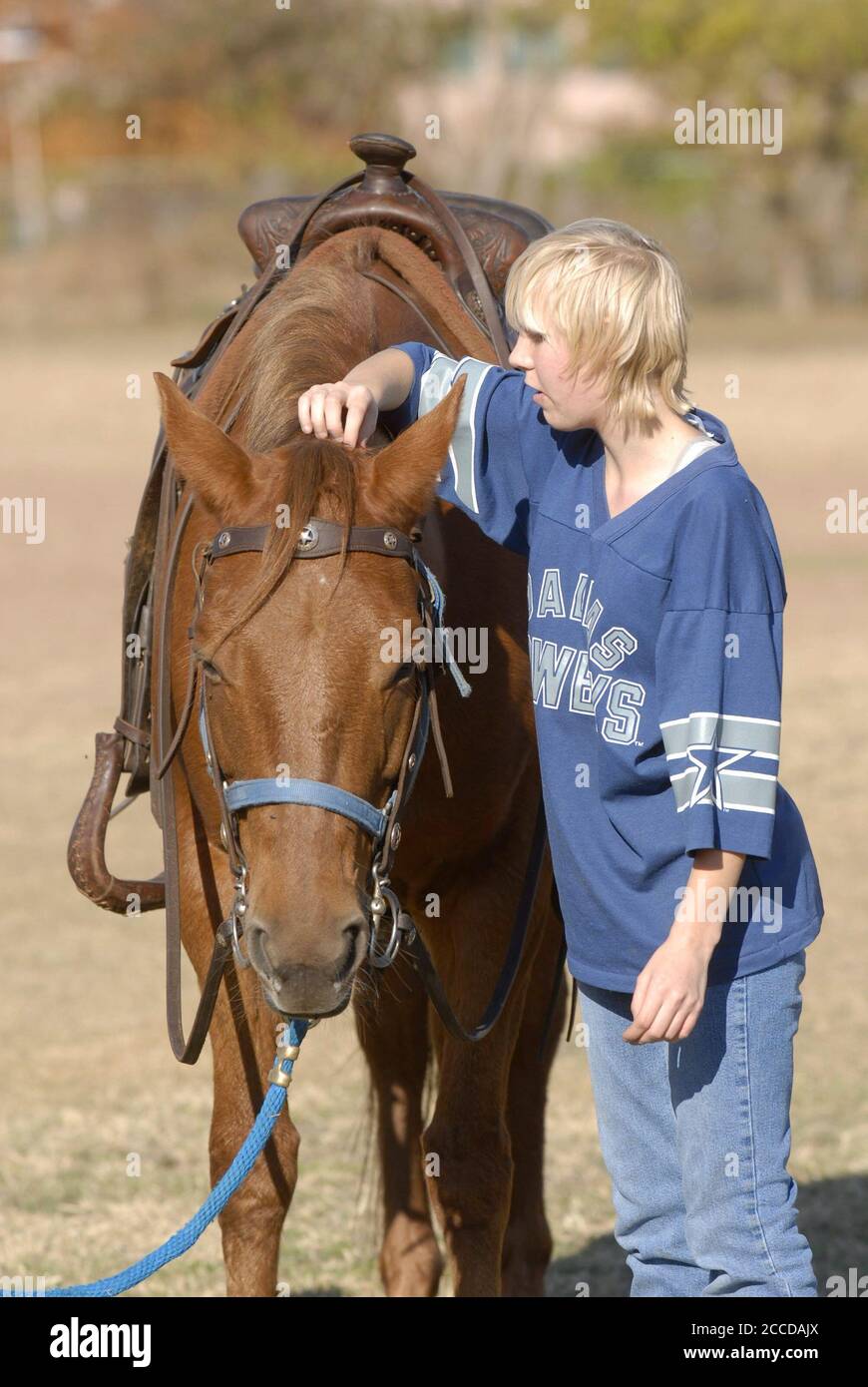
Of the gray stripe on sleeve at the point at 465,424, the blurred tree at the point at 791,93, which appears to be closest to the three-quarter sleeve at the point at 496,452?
the gray stripe on sleeve at the point at 465,424

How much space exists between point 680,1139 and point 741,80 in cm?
3621

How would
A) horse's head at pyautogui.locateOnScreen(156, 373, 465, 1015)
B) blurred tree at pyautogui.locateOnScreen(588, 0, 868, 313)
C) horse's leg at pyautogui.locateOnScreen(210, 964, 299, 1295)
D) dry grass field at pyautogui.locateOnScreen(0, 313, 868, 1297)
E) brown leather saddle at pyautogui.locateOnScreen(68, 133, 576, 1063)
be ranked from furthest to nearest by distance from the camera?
blurred tree at pyautogui.locateOnScreen(588, 0, 868, 313) < dry grass field at pyautogui.locateOnScreen(0, 313, 868, 1297) < brown leather saddle at pyautogui.locateOnScreen(68, 133, 576, 1063) < horse's leg at pyautogui.locateOnScreen(210, 964, 299, 1295) < horse's head at pyautogui.locateOnScreen(156, 373, 465, 1015)

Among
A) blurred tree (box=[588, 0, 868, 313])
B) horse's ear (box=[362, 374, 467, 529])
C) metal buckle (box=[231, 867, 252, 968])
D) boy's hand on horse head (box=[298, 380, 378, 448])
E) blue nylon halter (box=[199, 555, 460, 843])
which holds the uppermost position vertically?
blurred tree (box=[588, 0, 868, 313])

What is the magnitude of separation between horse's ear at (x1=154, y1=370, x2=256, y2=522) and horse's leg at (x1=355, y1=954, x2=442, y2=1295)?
1505 millimetres

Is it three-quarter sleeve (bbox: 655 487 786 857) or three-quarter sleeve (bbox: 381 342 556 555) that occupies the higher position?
three-quarter sleeve (bbox: 381 342 556 555)

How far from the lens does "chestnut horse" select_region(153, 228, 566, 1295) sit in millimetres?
2227

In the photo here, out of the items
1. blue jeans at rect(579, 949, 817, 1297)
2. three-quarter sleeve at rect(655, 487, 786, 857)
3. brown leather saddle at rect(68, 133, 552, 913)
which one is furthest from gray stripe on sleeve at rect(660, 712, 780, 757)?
brown leather saddle at rect(68, 133, 552, 913)

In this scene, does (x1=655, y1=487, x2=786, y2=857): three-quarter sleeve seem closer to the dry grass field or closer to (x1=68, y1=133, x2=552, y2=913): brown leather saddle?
(x1=68, y1=133, x2=552, y2=913): brown leather saddle

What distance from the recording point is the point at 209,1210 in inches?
97.0

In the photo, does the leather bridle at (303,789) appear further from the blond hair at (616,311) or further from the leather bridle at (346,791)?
the blond hair at (616,311)

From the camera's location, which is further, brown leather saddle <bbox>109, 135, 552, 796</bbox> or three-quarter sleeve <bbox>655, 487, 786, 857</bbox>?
brown leather saddle <bbox>109, 135, 552, 796</bbox>

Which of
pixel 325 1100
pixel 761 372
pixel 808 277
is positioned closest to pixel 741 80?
pixel 808 277

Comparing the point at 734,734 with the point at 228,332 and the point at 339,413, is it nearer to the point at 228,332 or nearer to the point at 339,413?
the point at 339,413
